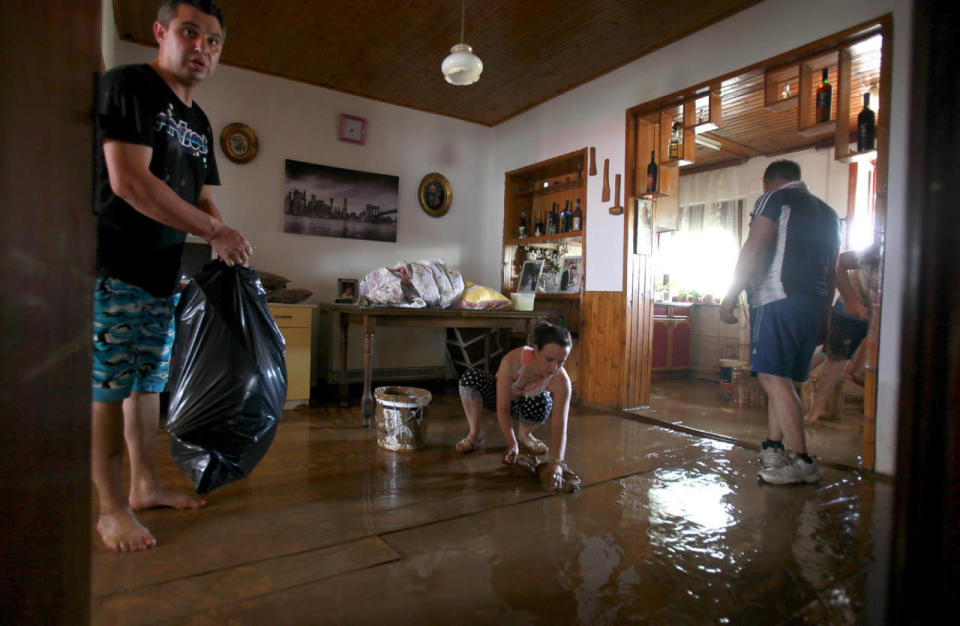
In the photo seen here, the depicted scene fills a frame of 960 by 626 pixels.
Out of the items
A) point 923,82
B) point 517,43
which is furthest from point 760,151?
point 923,82

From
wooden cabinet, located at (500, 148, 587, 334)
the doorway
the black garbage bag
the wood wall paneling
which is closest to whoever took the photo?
the black garbage bag

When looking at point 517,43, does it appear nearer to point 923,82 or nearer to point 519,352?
point 519,352

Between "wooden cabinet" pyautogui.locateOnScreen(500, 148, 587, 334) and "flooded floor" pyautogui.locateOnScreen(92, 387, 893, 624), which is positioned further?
"wooden cabinet" pyautogui.locateOnScreen(500, 148, 587, 334)

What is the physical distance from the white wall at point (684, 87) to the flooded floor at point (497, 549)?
57 cm

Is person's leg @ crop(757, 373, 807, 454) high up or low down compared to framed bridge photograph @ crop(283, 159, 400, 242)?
down

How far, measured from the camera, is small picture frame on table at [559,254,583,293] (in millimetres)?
4314

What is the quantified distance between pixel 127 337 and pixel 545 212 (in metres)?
3.99

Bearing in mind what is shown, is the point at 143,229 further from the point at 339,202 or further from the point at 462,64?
the point at 339,202

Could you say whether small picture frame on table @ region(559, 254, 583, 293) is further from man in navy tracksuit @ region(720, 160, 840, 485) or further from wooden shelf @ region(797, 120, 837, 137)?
man in navy tracksuit @ region(720, 160, 840, 485)

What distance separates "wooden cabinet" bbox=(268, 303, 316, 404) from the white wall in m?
2.17

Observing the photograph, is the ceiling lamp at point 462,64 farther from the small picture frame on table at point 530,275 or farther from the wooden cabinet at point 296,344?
the small picture frame on table at point 530,275

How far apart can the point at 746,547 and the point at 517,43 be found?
11.1 ft

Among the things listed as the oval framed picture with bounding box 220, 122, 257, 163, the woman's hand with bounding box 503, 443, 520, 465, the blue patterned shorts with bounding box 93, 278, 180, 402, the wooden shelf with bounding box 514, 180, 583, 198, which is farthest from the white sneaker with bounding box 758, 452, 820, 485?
the oval framed picture with bounding box 220, 122, 257, 163

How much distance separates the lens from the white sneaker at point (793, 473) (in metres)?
2.12
